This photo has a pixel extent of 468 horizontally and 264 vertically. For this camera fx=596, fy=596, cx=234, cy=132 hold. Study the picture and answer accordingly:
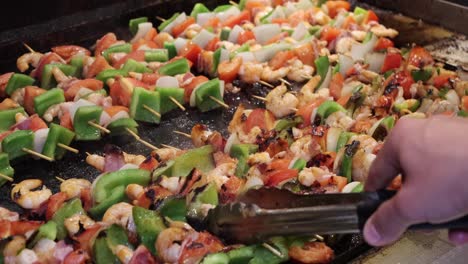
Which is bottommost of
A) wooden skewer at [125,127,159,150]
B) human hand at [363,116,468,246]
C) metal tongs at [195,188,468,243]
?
wooden skewer at [125,127,159,150]

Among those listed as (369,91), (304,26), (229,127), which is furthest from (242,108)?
(304,26)

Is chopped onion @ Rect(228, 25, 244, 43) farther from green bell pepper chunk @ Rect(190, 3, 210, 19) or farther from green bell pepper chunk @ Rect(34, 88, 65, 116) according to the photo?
green bell pepper chunk @ Rect(34, 88, 65, 116)

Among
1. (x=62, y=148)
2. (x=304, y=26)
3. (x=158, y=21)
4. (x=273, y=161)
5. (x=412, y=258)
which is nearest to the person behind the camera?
(x=412, y=258)

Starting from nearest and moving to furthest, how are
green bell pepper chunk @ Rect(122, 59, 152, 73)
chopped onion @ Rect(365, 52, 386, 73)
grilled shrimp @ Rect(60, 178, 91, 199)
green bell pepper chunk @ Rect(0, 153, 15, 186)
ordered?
grilled shrimp @ Rect(60, 178, 91, 199)
green bell pepper chunk @ Rect(0, 153, 15, 186)
green bell pepper chunk @ Rect(122, 59, 152, 73)
chopped onion @ Rect(365, 52, 386, 73)

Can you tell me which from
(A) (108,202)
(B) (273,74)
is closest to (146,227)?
(A) (108,202)

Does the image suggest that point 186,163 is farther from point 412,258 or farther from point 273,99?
point 412,258

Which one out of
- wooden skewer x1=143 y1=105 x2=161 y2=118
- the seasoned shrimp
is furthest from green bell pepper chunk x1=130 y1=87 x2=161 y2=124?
the seasoned shrimp

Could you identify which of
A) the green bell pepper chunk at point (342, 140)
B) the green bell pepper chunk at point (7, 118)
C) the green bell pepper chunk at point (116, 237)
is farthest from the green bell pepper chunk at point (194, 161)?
the green bell pepper chunk at point (7, 118)

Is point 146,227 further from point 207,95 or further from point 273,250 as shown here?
point 207,95
